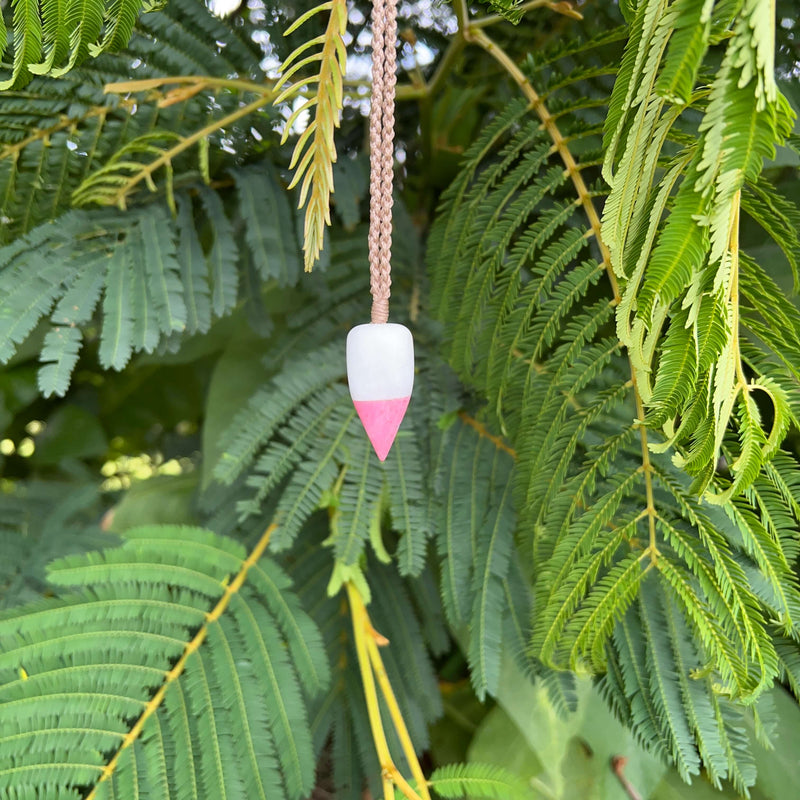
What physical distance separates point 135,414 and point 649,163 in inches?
25.5

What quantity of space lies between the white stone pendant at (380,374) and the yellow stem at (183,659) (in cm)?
19

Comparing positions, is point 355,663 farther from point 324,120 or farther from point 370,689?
point 324,120

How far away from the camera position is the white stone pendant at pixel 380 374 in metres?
0.23

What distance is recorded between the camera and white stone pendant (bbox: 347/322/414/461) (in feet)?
0.76

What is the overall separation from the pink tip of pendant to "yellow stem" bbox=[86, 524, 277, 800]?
191 mm

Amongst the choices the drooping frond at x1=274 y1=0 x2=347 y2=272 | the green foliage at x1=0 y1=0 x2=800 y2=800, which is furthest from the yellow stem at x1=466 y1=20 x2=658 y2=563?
the drooping frond at x1=274 y1=0 x2=347 y2=272

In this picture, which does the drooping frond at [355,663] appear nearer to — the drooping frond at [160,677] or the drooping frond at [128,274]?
the drooping frond at [160,677]

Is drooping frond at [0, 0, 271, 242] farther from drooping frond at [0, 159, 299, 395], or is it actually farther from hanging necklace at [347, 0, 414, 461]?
hanging necklace at [347, 0, 414, 461]

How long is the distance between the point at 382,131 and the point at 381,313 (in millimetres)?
61

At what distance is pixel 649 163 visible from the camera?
20cm

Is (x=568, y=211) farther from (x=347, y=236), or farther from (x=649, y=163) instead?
(x=347, y=236)

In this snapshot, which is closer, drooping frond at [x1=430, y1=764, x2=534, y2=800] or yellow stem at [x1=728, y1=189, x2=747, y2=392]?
yellow stem at [x1=728, y1=189, x2=747, y2=392]

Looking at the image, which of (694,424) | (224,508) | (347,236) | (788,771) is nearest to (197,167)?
(347,236)

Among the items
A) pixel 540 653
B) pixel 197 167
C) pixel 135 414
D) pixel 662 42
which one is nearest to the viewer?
pixel 662 42
